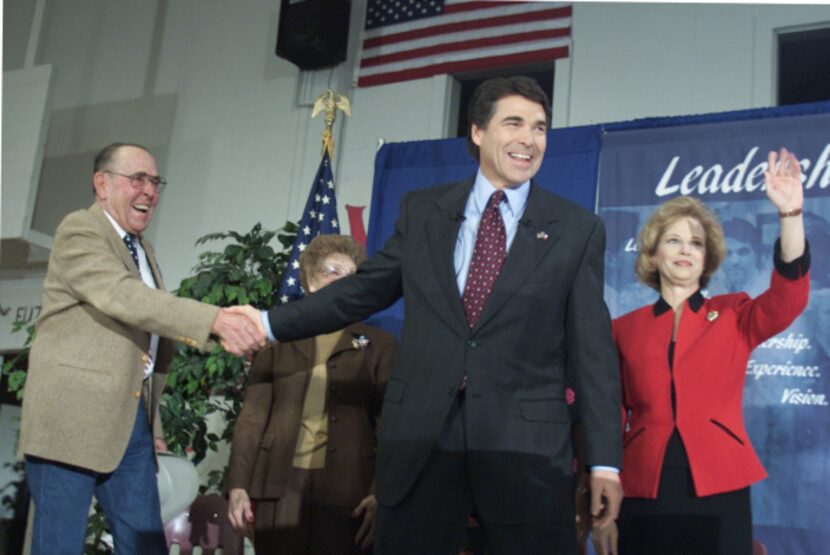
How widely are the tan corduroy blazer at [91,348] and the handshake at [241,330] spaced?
0.07 metres

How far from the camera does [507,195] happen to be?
2.29m

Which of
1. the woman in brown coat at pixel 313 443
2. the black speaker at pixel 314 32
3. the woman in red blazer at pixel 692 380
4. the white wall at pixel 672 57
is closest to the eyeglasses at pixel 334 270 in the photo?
the woman in brown coat at pixel 313 443

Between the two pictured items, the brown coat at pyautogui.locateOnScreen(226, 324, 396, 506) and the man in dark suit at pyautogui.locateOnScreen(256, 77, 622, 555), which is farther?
the brown coat at pyautogui.locateOnScreen(226, 324, 396, 506)

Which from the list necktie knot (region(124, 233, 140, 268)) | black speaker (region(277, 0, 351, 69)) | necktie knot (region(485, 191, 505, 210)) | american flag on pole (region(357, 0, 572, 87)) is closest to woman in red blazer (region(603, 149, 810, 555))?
necktie knot (region(485, 191, 505, 210))

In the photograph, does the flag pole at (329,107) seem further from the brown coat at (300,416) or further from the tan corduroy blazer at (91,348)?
the tan corduroy blazer at (91,348)

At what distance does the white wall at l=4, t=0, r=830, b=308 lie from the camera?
5.81 metres

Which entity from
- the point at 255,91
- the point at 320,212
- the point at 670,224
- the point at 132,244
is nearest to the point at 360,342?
the point at 132,244

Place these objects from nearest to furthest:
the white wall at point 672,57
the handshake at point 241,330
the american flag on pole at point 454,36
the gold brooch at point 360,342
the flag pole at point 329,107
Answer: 1. the handshake at point 241,330
2. the gold brooch at point 360,342
3. the flag pole at point 329,107
4. the white wall at point 672,57
5. the american flag on pole at point 454,36

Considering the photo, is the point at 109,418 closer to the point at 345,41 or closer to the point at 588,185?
the point at 588,185

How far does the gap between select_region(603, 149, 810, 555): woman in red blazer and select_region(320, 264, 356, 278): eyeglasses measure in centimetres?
96

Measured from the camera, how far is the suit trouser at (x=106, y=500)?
276 centimetres

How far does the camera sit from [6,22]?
8.61 m

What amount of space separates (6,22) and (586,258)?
7865 mm

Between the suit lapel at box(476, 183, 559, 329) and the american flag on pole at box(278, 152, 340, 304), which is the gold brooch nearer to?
the suit lapel at box(476, 183, 559, 329)
